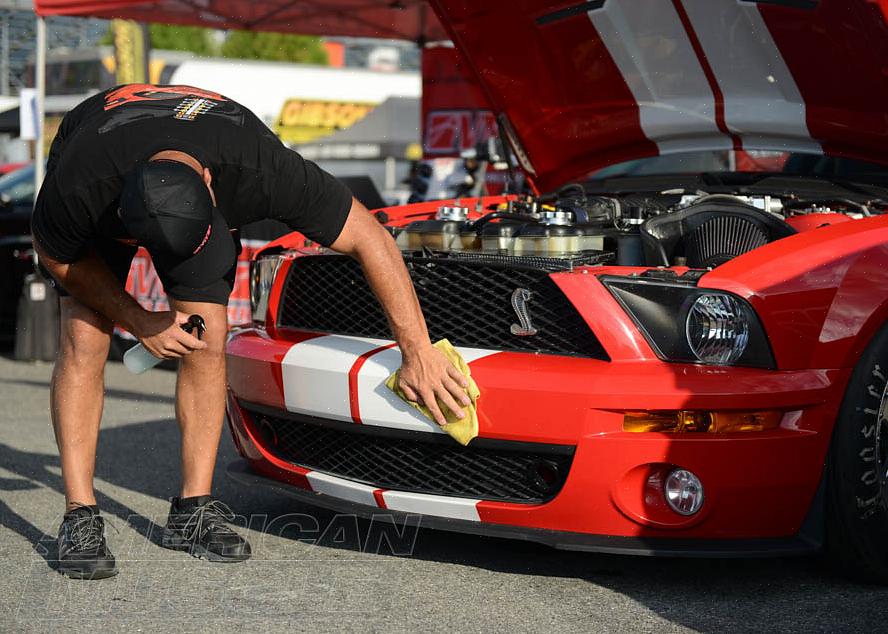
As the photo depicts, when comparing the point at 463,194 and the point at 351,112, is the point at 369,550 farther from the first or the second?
the point at 351,112

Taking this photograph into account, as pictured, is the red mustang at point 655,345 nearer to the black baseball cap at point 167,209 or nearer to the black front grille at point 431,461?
the black front grille at point 431,461

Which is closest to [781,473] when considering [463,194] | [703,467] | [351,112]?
[703,467]

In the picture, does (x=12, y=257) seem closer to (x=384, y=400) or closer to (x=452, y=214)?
(x=452, y=214)

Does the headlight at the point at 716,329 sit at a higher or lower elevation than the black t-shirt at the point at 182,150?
lower

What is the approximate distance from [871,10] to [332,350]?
1846 mm

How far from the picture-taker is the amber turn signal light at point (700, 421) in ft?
9.45

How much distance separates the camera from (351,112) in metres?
24.9

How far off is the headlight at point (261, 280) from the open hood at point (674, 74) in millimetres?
1228

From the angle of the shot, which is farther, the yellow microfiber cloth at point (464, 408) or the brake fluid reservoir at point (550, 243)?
the brake fluid reservoir at point (550, 243)

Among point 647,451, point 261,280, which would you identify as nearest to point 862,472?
point 647,451

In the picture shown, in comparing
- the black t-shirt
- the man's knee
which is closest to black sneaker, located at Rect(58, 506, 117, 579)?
the man's knee

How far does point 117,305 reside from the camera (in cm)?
319

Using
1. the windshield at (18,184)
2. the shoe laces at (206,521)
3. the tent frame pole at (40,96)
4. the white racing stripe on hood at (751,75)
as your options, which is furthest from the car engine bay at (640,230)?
the windshield at (18,184)

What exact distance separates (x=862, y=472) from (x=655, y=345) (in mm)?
590
